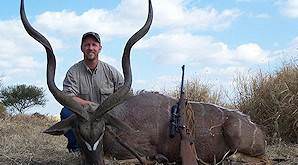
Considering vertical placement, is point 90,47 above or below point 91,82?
above

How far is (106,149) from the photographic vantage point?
19.5 feet

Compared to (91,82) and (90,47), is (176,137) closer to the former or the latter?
(91,82)

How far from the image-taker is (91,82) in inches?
263

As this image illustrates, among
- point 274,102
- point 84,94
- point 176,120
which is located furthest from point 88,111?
point 274,102

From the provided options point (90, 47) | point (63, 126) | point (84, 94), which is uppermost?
point (90, 47)

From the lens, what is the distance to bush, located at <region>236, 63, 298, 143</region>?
32.1ft

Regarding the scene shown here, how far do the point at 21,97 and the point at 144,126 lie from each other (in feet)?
70.9

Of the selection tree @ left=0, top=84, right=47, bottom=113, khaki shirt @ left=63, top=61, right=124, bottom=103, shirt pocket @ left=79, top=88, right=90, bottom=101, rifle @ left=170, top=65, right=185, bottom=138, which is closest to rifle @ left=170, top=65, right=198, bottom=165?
rifle @ left=170, top=65, right=185, bottom=138

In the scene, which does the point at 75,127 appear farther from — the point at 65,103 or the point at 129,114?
the point at 129,114

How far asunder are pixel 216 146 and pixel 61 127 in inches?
77.4

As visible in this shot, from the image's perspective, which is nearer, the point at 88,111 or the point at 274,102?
the point at 88,111

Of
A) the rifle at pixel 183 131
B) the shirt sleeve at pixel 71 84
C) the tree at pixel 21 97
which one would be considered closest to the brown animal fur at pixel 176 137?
the rifle at pixel 183 131

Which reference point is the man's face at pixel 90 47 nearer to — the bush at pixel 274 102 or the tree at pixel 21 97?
the bush at pixel 274 102

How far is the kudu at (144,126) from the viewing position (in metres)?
5.27
